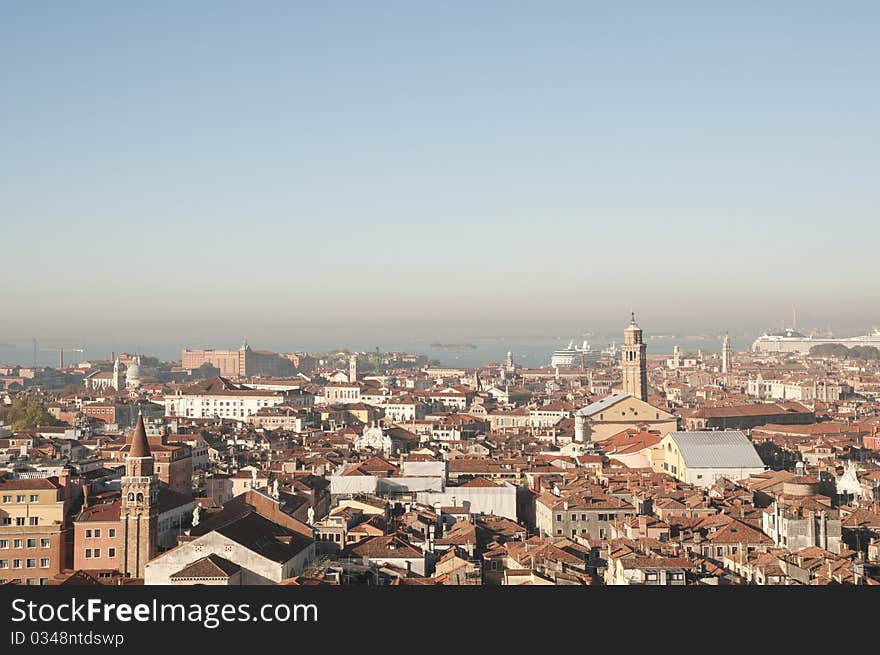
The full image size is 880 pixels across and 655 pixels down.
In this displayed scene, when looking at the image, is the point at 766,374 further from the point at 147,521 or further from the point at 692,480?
the point at 147,521

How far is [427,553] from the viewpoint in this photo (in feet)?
58.1

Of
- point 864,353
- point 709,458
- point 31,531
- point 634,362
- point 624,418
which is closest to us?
point 31,531

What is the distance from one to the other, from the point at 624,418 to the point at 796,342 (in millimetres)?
110846

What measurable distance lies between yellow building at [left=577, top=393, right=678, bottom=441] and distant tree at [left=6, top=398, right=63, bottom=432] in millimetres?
18465

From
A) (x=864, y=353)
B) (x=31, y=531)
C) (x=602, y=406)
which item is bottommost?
A: (x=31, y=531)

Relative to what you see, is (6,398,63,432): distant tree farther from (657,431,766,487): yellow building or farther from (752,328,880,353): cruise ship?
(752,328,880,353): cruise ship

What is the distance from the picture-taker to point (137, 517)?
1692 cm

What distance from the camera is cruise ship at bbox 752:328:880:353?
14012 centimetres

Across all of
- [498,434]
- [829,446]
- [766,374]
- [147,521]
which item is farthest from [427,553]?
[766,374]

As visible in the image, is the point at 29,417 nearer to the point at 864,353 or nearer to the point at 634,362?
the point at 634,362

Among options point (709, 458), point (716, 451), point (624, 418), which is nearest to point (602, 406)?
point (624, 418)

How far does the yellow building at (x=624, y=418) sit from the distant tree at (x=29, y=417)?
18465 mm


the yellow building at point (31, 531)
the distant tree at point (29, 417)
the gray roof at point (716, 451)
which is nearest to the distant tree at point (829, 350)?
the distant tree at point (29, 417)

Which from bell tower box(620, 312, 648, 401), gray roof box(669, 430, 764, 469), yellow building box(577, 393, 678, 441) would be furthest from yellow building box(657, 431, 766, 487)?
bell tower box(620, 312, 648, 401)
